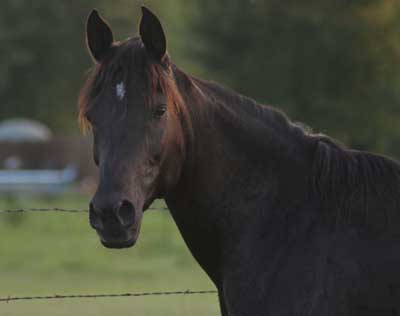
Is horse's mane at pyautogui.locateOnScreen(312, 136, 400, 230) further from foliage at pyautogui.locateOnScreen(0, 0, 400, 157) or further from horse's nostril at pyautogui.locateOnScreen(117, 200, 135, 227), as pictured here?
foliage at pyautogui.locateOnScreen(0, 0, 400, 157)

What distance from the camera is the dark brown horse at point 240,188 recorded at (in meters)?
4.72

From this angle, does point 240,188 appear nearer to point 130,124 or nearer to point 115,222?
point 130,124

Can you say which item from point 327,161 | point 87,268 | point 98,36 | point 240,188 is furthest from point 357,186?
point 87,268

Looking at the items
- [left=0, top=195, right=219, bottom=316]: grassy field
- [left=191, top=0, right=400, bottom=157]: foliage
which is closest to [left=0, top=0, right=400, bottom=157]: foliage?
[left=191, top=0, right=400, bottom=157]: foliage

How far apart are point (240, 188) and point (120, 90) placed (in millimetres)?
855

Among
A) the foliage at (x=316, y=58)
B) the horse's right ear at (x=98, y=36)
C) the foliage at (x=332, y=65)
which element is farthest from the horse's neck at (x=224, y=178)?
the foliage at (x=316, y=58)

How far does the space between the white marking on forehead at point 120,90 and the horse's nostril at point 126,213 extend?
1.81 ft

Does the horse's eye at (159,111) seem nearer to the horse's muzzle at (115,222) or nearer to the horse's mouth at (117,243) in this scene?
the horse's muzzle at (115,222)

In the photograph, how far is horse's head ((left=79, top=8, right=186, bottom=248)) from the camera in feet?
15.0

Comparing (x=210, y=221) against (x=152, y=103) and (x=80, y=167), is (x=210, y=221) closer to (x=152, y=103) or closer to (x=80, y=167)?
(x=152, y=103)

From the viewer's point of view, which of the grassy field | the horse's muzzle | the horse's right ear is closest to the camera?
the horse's muzzle

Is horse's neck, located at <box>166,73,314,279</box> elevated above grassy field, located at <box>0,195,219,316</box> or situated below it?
above

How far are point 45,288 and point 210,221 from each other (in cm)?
1116

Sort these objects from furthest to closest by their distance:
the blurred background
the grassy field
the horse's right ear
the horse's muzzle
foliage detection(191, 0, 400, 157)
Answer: foliage detection(191, 0, 400, 157) → the blurred background → the grassy field → the horse's right ear → the horse's muzzle
